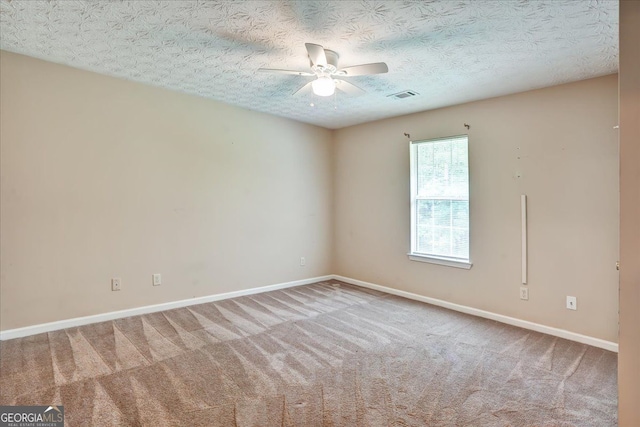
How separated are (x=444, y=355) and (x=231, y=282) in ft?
8.99

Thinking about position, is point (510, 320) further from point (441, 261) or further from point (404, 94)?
point (404, 94)

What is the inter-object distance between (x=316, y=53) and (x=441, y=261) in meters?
2.93

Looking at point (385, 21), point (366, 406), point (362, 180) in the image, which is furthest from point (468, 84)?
point (366, 406)

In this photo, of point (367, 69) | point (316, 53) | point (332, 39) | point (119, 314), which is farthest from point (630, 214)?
point (119, 314)

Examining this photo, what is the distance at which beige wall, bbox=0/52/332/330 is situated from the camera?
296 centimetres

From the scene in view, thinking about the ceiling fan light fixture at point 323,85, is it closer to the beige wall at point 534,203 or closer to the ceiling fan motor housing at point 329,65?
the ceiling fan motor housing at point 329,65

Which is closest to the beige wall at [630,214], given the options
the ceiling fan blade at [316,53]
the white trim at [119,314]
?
the ceiling fan blade at [316,53]

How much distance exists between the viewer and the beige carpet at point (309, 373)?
6.41 feet

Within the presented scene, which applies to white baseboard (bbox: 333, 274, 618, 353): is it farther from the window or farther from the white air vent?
the white air vent

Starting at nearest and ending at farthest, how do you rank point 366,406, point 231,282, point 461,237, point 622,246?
point 622,246 < point 366,406 < point 461,237 < point 231,282

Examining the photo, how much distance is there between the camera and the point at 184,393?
2.15 m

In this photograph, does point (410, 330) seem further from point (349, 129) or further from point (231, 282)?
point (349, 129)

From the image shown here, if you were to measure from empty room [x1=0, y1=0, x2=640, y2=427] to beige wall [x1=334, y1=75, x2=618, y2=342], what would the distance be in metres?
0.02

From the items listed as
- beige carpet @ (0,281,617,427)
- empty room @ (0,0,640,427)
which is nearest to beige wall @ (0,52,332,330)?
empty room @ (0,0,640,427)
